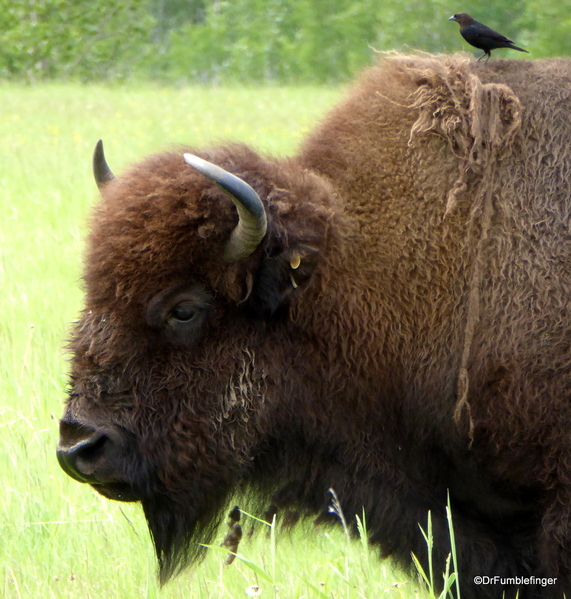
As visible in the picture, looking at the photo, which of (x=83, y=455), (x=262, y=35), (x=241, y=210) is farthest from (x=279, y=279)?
(x=262, y=35)

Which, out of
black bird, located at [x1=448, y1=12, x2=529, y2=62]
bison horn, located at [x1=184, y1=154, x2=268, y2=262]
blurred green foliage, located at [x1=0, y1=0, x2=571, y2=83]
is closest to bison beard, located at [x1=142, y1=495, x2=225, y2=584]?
bison horn, located at [x1=184, y1=154, x2=268, y2=262]

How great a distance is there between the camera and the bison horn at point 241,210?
242 centimetres

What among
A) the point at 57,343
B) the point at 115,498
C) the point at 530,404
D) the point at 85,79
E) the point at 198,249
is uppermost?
the point at 198,249

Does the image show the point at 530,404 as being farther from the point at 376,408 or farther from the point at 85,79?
the point at 85,79

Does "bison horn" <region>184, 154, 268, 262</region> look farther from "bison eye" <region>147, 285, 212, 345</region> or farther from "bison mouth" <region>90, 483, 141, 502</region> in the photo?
"bison mouth" <region>90, 483, 141, 502</region>

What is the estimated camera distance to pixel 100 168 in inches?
124

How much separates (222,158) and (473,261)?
2.85 feet

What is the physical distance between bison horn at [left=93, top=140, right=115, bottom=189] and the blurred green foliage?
21.4 metres

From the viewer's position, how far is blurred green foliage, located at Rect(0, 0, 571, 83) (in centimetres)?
2781

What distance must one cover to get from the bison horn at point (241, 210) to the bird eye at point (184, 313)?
197mm

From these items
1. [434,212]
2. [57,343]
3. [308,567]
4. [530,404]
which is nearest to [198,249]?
[434,212]

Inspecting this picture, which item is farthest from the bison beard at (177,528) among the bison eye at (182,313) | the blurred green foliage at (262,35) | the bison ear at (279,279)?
the blurred green foliage at (262,35)

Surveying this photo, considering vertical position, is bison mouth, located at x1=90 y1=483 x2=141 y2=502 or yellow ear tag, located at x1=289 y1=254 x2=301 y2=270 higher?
yellow ear tag, located at x1=289 y1=254 x2=301 y2=270

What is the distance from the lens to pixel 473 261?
2.64 m
